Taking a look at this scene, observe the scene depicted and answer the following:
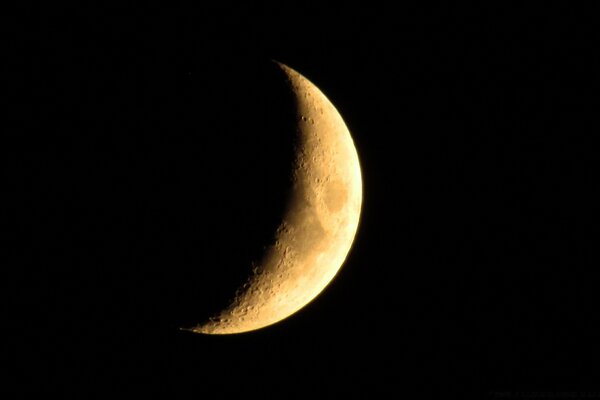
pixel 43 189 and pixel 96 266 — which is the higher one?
pixel 43 189

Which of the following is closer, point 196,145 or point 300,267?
point 196,145

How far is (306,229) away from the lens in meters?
2.83

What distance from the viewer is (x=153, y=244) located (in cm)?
248

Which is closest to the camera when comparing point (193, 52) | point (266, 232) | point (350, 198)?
point (266, 232)

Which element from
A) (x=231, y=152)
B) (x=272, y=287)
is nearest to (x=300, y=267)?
(x=272, y=287)

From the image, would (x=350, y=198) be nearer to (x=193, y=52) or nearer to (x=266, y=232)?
Answer: (x=266, y=232)

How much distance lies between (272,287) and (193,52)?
1.41 m

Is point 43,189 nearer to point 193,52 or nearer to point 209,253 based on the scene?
point 209,253

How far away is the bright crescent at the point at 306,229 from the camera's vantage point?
2803 mm

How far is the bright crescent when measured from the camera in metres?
2.80

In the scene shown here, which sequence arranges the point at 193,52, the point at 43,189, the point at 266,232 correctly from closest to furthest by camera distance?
1. the point at 43,189
2. the point at 266,232
3. the point at 193,52

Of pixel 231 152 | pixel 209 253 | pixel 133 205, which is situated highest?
pixel 231 152

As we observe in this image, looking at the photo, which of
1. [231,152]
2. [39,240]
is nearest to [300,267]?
[231,152]

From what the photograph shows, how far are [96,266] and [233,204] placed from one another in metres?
0.75
